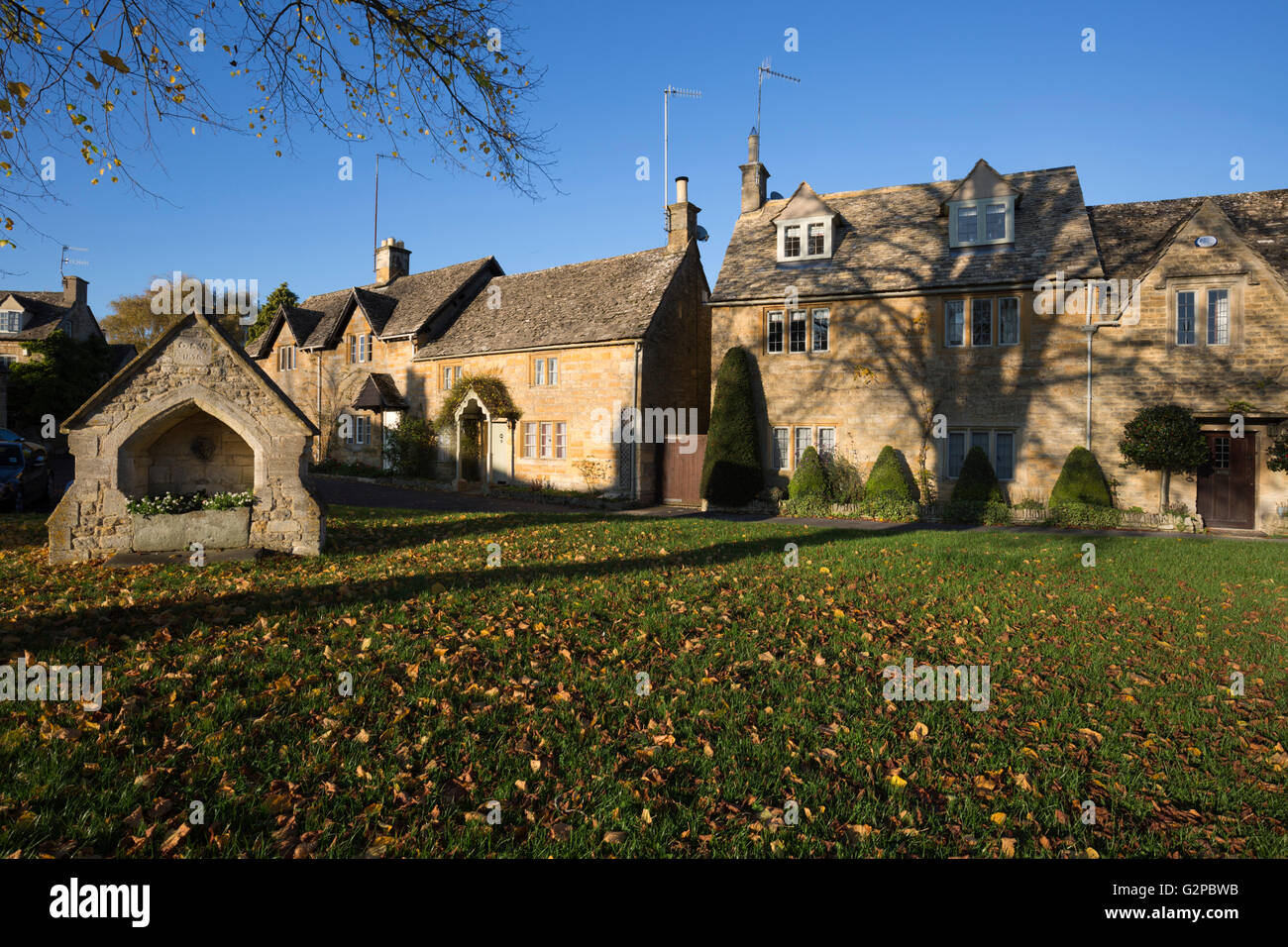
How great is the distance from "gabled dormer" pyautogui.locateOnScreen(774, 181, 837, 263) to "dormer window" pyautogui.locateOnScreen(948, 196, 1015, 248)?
163 inches

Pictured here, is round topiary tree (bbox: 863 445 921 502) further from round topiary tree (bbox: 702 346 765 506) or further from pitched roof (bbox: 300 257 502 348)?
pitched roof (bbox: 300 257 502 348)

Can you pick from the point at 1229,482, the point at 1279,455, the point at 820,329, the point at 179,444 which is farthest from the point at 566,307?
the point at 1279,455

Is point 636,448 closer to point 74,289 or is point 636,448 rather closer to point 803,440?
point 803,440

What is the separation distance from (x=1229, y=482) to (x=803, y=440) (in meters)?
12.4

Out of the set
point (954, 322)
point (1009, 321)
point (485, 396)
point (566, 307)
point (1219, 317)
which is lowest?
point (485, 396)

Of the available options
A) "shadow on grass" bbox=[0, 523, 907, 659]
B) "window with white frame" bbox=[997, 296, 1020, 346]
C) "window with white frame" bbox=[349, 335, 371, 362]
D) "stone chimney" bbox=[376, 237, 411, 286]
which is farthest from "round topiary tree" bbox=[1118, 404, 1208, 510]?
"stone chimney" bbox=[376, 237, 411, 286]

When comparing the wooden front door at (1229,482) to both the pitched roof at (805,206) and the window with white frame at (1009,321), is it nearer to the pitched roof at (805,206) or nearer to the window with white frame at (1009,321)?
the window with white frame at (1009,321)

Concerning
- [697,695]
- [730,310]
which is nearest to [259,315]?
[730,310]

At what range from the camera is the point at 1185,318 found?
19.2 metres

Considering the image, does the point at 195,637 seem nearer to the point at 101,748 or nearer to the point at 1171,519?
the point at 101,748

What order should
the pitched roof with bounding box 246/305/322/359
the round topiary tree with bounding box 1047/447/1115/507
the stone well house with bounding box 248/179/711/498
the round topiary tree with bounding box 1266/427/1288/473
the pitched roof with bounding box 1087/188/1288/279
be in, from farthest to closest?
the pitched roof with bounding box 246/305/322/359
the stone well house with bounding box 248/179/711/498
the pitched roof with bounding box 1087/188/1288/279
the round topiary tree with bounding box 1047/447/1115/507
the round topiary tree with bounding box 1266/427/1288/473

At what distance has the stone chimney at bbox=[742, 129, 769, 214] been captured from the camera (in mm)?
27031

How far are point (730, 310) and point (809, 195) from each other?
5384 millimetres

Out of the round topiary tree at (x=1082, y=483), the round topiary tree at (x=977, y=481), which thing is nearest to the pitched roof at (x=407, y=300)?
the round topiary tree at (x=977, y=481)
